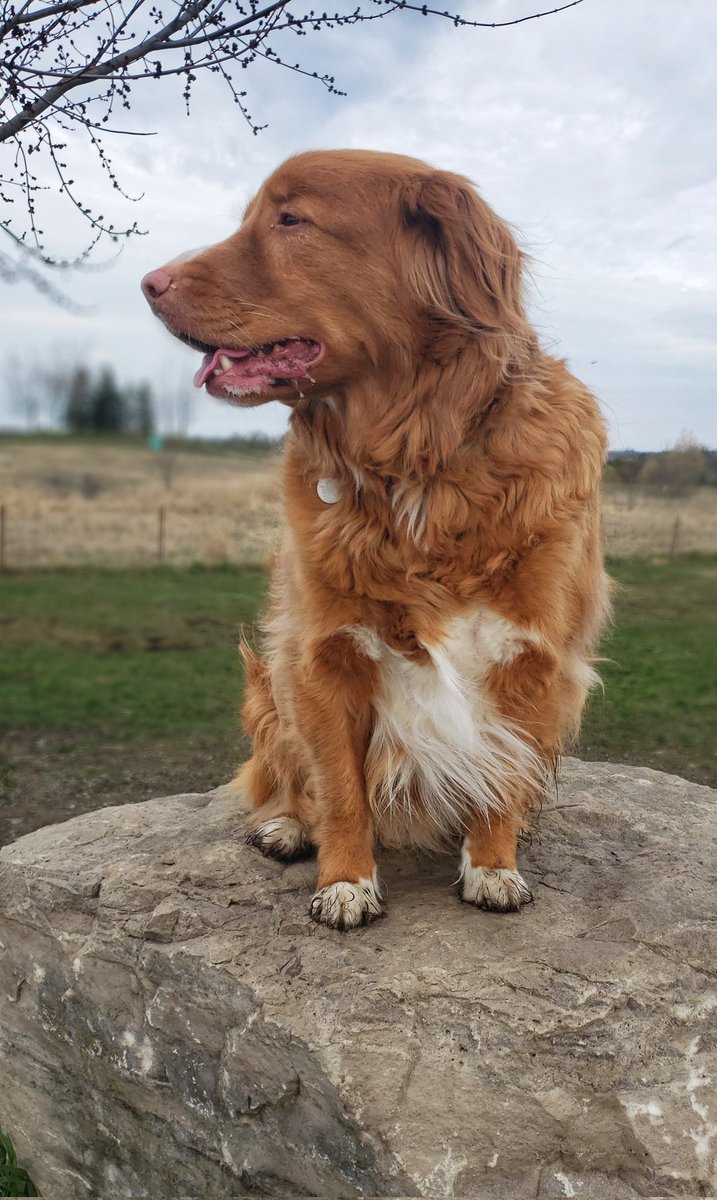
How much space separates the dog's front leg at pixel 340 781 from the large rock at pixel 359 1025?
105 millimetres

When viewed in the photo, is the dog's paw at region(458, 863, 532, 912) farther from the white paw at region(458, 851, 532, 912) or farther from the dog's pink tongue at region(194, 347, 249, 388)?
the dog's pink tongue at region(194, 347, 249, 388)

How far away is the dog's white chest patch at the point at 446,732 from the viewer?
9.08ft

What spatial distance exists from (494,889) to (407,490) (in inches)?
50.2

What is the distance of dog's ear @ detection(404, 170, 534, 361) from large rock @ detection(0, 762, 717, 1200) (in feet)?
5.82

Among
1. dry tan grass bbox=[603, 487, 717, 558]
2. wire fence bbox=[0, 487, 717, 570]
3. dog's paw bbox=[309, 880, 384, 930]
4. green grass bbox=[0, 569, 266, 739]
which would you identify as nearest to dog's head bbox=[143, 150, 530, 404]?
dry tan grass bbox=[603, 487, 717, 558]

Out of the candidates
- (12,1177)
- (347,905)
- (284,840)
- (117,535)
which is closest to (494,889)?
(347,905)

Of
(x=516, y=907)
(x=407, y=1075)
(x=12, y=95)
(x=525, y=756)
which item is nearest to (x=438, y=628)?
(x=525, y=756)

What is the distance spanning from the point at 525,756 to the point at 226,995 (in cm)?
116

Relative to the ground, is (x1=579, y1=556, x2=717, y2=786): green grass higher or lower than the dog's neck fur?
lower

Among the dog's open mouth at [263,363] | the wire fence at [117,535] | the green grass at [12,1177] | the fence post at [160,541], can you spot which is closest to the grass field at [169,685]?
the wire fence at [117,535]

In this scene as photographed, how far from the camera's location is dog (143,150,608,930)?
2.60 metres

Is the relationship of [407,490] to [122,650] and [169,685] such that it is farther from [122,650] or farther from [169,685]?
[122,650]

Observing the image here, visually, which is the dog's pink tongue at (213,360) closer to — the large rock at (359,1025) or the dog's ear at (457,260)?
the dog's ear at (457,260)

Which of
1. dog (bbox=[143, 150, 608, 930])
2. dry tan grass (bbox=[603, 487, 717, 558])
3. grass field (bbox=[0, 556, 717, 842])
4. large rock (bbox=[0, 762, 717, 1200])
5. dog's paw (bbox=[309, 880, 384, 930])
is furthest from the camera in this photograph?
grass field (bbox=[0, 556, 717, 842])
